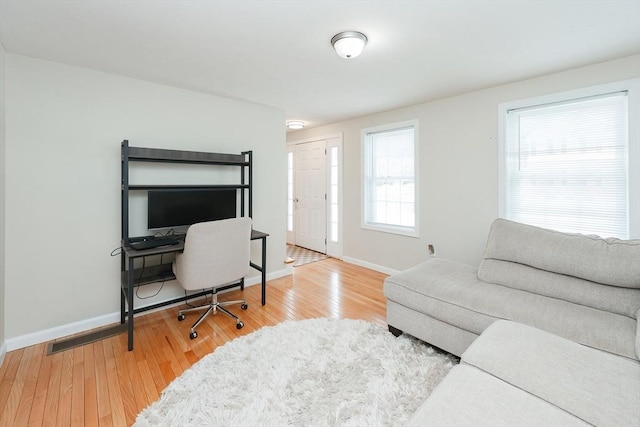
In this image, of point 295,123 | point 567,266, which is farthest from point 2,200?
point 567,266

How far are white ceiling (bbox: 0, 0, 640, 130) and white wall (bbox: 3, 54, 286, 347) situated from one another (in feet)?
0.69

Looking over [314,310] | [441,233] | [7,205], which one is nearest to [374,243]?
[441,233]

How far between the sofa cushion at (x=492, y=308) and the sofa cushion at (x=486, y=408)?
73cm

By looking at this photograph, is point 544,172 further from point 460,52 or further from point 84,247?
point 84,247

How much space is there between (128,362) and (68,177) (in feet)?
5.31

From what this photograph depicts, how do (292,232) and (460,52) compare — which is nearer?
(460,52)

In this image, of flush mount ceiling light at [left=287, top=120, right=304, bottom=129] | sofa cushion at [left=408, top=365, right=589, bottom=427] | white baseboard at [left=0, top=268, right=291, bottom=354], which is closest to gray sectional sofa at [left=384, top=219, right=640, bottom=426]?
sofa cushion at [left=408, top=365, right=589, bottom=427]

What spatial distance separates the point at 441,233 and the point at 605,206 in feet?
Answer: 4.90

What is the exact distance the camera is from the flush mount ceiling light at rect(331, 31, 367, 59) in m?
2.00

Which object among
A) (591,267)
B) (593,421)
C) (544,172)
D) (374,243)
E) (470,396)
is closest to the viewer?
(593,421)

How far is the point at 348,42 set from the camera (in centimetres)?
203

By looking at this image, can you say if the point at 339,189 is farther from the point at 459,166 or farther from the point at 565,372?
the point at 565,372

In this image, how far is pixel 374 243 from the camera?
4.42 m

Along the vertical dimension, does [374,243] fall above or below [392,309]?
above
